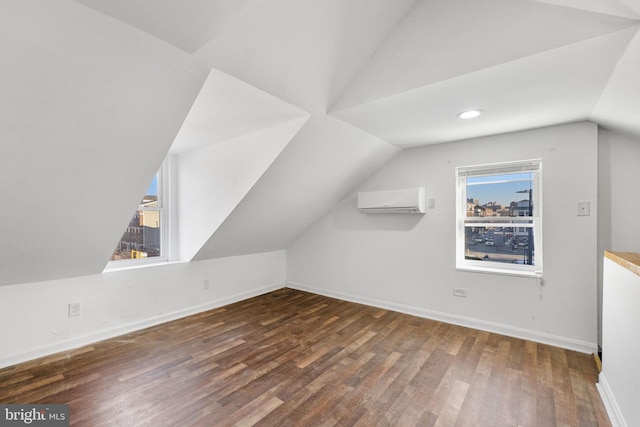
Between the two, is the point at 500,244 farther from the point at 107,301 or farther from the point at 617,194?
the point at 107,301

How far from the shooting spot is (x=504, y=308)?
312cm

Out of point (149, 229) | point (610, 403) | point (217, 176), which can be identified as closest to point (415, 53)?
point (217, 176)

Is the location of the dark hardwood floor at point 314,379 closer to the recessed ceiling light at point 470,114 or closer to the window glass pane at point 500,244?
the window glass pane at point 500,244

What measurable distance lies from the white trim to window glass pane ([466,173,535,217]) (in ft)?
5.23

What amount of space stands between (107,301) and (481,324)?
159 inches

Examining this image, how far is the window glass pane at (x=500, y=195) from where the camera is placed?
3.15 m

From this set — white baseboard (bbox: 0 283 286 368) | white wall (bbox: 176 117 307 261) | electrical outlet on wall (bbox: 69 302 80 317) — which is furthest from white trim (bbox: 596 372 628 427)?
electrical outlet on wall (bbox: 69 302 80 317)

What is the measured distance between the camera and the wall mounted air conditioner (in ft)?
11.6

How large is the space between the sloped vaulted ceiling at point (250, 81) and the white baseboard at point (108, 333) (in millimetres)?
636

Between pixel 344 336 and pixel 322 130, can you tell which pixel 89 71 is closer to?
pixel 322 130

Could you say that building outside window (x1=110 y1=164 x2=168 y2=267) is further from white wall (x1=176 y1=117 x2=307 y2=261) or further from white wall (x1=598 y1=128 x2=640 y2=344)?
white wall (x1=598 y1=128 x2=640 y2=344)

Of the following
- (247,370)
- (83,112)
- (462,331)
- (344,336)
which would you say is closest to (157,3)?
(83,112)

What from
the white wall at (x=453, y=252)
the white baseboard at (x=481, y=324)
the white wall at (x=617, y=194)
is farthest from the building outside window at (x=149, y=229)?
the white wall at (x=617, y=194)

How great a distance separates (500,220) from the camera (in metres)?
3.29
